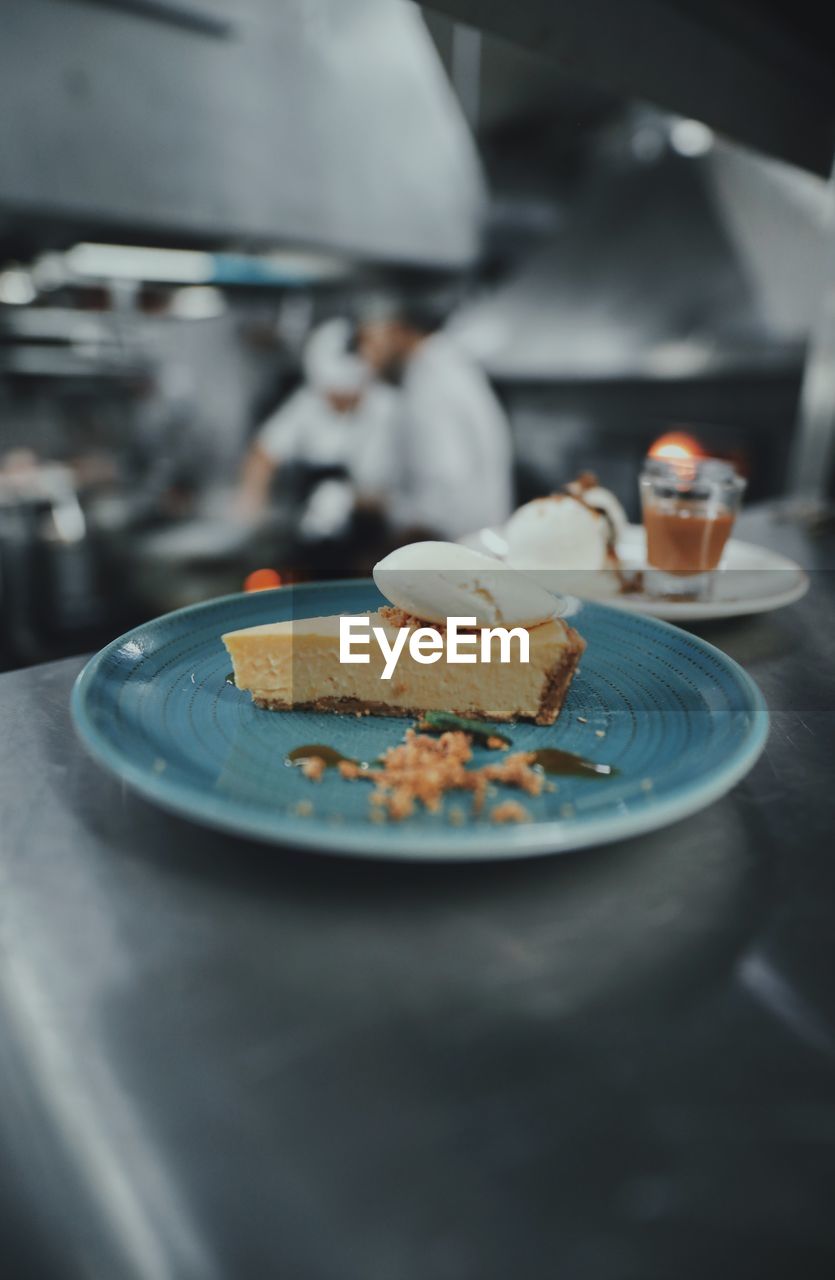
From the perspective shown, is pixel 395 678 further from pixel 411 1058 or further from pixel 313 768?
pixel 411 1058

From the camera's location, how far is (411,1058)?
49 cm

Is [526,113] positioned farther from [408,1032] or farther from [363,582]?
[408,1032]

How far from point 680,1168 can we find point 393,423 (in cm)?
439

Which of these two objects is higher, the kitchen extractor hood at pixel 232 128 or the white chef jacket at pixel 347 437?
the kitchen extractor hood at pixel 232 128

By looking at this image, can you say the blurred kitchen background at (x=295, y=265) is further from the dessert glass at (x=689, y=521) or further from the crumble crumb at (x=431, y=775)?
the crumble crumb at (x=431, y=775)

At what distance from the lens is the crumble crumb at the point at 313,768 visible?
76 cm

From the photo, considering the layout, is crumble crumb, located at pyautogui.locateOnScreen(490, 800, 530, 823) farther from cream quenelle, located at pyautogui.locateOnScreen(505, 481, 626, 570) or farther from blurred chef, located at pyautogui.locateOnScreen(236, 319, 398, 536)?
blurred chef, located at pyautogui.locateOnScreen(236, 319, 398, 536)

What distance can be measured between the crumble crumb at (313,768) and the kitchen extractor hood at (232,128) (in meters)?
3.29

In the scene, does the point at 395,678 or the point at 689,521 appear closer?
the point at 395,678

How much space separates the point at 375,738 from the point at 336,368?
13.2 ft

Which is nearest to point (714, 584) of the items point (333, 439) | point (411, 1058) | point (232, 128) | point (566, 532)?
point (566, 532)

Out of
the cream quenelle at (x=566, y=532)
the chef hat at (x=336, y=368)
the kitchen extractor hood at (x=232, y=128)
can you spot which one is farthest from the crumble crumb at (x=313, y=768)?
the chef hat at (x=336, y=368)

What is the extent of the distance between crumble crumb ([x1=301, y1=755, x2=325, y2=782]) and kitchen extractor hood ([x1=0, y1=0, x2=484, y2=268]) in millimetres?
3287

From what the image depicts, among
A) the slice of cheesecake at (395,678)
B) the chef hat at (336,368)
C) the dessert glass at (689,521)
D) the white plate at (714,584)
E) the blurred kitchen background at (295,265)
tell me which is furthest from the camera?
the chef hat at (336,368)
